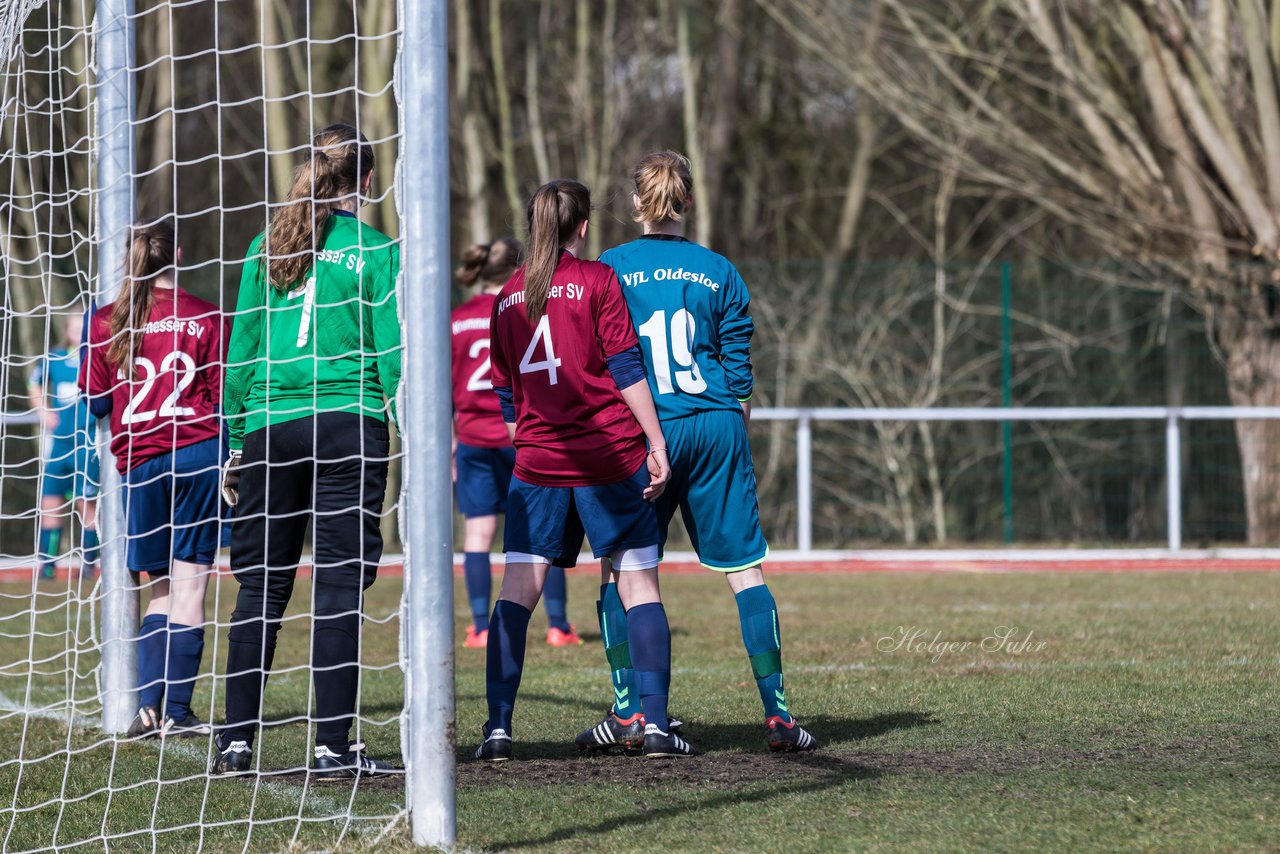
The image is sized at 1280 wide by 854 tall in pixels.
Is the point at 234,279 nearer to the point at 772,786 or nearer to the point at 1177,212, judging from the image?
the point at 1177,212

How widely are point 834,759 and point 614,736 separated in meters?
0.74

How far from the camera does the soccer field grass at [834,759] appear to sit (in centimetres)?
393

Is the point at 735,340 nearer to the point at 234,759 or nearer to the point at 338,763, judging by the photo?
the point at 338,763

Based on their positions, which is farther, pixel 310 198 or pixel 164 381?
pixel 164 381

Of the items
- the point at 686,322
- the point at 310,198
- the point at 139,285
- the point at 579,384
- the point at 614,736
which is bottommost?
the point at 614,736

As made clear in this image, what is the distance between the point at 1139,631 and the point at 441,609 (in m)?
5.19

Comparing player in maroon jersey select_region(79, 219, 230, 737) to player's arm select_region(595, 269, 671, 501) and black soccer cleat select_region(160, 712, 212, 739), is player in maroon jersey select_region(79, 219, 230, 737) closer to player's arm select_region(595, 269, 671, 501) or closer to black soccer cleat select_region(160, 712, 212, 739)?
black soccer cleat select_region(160, 712, 212, 739)

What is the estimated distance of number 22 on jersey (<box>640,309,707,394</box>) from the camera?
201 inches

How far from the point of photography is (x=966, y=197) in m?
20.7

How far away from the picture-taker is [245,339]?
4.84m

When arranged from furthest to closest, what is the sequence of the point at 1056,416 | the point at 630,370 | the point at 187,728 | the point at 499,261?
the point at 1056,416 < the point at 499,261 < the point at 187,728 < the point at 630,370

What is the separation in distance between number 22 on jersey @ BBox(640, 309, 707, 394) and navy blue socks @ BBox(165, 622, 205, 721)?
6.53 ft

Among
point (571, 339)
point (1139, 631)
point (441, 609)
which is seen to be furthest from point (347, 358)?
point (1139, 631)

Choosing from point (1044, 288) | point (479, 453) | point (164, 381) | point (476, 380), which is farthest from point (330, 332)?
point (1044, 288)
